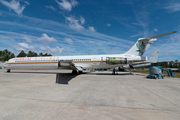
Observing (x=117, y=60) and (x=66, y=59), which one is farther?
(x=66, y=59)

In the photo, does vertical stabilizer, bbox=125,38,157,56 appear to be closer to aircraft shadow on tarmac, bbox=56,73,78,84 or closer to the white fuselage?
the white fuselage

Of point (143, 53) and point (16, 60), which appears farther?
point (16, 60)

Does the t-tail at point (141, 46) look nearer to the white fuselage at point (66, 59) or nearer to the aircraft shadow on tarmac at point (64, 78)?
the white fuselage at point (66, 59)

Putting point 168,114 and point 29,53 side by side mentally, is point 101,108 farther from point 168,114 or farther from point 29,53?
point 29,53

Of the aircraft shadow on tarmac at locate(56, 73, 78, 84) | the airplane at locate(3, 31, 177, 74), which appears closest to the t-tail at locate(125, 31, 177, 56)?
the airplane at locate(3, 31, 177, 74)

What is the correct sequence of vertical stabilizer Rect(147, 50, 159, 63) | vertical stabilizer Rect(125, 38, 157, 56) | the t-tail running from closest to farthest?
the t-tail → vertical stabilizer Rect(125, 38, 157, 56) → vertical stabilizer Rect(147, 50, 159, 63)

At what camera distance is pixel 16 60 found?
19875 millimetres

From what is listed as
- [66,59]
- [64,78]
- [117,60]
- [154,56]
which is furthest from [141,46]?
[66,59]

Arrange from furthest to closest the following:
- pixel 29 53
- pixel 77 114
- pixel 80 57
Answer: pixel 29 53 → pixel 80 57 → pixel 77 114

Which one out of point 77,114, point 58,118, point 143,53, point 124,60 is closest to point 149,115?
point 77,114

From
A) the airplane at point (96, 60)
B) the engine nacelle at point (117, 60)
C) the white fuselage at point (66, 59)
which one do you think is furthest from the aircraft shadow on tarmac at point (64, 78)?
the engine nacelle at point (117, 60)

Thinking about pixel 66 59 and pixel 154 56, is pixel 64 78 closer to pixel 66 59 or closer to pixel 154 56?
pixel 66 59

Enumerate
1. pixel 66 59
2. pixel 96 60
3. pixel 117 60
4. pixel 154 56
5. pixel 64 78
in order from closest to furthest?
pixel 64 78 < pixel 117 60 < pixel 96 60 < pixel 66 59 < pixel 154 56

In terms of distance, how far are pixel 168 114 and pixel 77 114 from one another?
3294 mm
